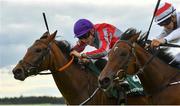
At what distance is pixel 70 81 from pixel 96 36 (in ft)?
3.28

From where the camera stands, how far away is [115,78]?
708cm

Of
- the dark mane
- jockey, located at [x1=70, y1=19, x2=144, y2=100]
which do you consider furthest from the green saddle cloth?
the dark mane

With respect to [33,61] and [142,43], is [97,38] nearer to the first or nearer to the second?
[33,61]

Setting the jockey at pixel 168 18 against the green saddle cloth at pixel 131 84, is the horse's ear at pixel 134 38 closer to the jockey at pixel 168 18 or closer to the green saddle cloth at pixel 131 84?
the jockey at pixel 168 18

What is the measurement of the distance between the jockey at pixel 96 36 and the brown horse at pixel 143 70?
1350 millimetres

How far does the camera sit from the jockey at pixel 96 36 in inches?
344

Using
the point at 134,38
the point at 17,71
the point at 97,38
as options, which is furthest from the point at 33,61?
the point at 134,38

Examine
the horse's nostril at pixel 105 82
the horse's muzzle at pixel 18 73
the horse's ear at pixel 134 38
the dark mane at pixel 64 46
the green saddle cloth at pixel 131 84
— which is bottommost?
the green saddle cloth at pixel 131 84

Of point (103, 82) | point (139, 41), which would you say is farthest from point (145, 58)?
A: point (103, 82)

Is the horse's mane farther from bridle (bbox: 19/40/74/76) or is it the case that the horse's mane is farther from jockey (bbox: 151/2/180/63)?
bridle (bbox: 19/40/74/76)

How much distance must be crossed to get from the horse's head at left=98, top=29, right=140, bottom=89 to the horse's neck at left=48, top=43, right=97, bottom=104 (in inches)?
60.4

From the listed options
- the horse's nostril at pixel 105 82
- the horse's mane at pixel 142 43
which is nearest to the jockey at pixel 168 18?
the horse's mane at pixel 142 43

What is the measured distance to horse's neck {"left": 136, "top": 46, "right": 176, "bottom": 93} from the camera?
7.38m

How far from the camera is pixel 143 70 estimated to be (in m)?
7.36
